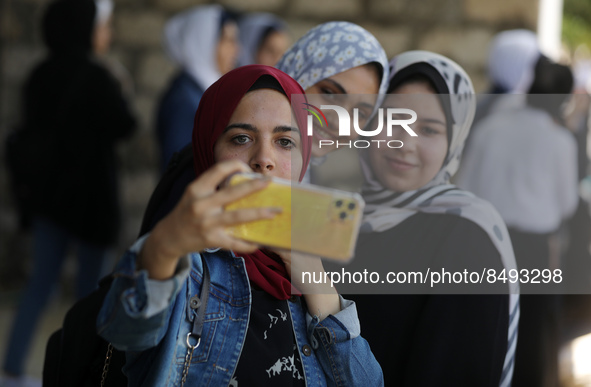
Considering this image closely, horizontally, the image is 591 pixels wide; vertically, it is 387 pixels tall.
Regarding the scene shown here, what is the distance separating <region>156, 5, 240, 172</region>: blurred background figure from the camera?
358cm

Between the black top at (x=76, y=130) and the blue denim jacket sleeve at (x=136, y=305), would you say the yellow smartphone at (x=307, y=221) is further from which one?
the black top at (x=76, y=130)

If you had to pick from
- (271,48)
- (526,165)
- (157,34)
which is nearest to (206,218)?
(526,165)

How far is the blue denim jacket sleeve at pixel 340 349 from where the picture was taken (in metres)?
1.47

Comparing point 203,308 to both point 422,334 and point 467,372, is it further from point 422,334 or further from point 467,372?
point 467,372

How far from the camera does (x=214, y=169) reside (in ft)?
3.73

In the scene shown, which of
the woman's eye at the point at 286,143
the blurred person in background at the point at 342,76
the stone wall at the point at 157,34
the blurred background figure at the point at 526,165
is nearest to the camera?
the woman's eye at the point at 286,143

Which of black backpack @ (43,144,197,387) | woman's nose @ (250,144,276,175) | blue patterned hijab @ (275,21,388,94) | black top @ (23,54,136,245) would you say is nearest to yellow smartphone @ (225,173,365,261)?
woman's nose @ (250,144,276,175)

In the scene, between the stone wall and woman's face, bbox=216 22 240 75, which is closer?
woman's face, bbox=216 22 240 75

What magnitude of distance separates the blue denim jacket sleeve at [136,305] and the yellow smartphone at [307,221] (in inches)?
6.4

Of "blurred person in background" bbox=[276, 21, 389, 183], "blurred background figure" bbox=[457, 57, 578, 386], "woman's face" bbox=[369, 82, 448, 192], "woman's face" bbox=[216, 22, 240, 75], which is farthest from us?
"woman's face" bbox=[216, 22, 240, 75]

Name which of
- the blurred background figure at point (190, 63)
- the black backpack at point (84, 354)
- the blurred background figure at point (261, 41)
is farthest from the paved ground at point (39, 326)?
the black backpack at point (84, 354)

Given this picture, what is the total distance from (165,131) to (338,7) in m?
2.24

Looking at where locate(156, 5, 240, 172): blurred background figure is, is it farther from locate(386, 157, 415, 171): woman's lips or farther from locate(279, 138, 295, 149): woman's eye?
locate(279, 138, 295, 149): woman's eye

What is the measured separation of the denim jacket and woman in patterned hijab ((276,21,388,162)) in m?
0.57
